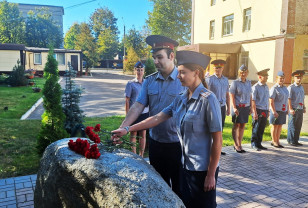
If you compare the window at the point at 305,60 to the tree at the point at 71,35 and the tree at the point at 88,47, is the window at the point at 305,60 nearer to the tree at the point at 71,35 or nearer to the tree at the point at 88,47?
the tree at the point at 88,47

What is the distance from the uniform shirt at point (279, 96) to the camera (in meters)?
7.23

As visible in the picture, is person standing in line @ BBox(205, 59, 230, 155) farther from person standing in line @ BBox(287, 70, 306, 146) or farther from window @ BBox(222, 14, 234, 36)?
window @ BBox(222, 14, 234, 36)

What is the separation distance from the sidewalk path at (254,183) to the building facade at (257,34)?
1469 centimetres

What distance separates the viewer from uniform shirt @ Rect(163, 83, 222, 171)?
2.57 m

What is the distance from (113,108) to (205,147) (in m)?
11.8

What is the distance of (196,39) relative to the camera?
31500mm

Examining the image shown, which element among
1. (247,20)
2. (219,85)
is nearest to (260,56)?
(247,20)

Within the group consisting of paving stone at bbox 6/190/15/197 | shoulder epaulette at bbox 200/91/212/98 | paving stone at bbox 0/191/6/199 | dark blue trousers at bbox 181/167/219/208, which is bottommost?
paving stone at bbox 0/191/6/199

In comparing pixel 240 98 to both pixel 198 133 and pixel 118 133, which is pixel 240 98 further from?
pixel 118 133

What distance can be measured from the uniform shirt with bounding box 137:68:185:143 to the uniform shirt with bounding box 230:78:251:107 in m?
3.64

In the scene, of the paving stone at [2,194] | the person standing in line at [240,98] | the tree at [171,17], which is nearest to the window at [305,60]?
the person standing in line at [240,98]

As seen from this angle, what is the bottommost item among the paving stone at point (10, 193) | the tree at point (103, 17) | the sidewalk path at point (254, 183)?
the paving stone at point (10, 193)

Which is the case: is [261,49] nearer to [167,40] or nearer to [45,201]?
[167,40]

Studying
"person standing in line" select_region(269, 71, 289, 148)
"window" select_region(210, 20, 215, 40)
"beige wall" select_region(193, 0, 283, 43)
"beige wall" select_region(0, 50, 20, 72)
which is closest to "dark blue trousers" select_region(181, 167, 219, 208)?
"person standing in line" select_region(269, 71, 289, 148)
